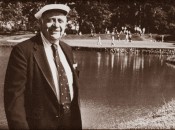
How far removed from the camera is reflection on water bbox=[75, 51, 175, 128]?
6.03m

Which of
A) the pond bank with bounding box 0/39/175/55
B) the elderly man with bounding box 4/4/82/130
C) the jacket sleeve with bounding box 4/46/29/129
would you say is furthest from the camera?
the pond bank with bounding box 0/39/175/55

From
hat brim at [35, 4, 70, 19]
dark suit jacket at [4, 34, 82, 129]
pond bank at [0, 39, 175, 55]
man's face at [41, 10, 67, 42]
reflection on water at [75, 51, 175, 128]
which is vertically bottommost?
reflection on water at [75, 51, 175, 128]

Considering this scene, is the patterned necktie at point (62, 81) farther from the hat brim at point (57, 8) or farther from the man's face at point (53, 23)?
the hat brim at point (57, 8)

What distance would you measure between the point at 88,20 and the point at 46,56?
89.9 inches

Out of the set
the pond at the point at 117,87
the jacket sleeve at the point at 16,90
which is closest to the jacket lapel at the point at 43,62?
the jacket sleeve at the point at 16,90

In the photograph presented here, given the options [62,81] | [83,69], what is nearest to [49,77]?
[62,81]

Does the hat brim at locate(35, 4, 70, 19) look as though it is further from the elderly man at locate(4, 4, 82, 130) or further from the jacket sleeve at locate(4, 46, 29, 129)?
the jacket sleeve at locate(4, 46, 29, 129)

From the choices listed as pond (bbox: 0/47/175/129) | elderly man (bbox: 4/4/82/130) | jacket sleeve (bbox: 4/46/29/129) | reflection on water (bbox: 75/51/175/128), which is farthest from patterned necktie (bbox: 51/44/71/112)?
reflection on water (bbox: 75/51/175/128)

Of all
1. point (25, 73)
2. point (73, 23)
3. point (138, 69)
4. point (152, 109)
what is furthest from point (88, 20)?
point (138, 69)

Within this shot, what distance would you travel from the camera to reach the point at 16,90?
2.40 meters

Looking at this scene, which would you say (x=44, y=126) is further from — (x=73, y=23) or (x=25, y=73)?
(x=73, y=23)

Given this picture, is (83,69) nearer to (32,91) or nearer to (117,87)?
(117,87)

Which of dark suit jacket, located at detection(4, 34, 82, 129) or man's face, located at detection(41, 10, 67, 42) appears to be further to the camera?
man's face, located at detection(41, 10, 67, 42)

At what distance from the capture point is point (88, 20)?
4809 millimetres
